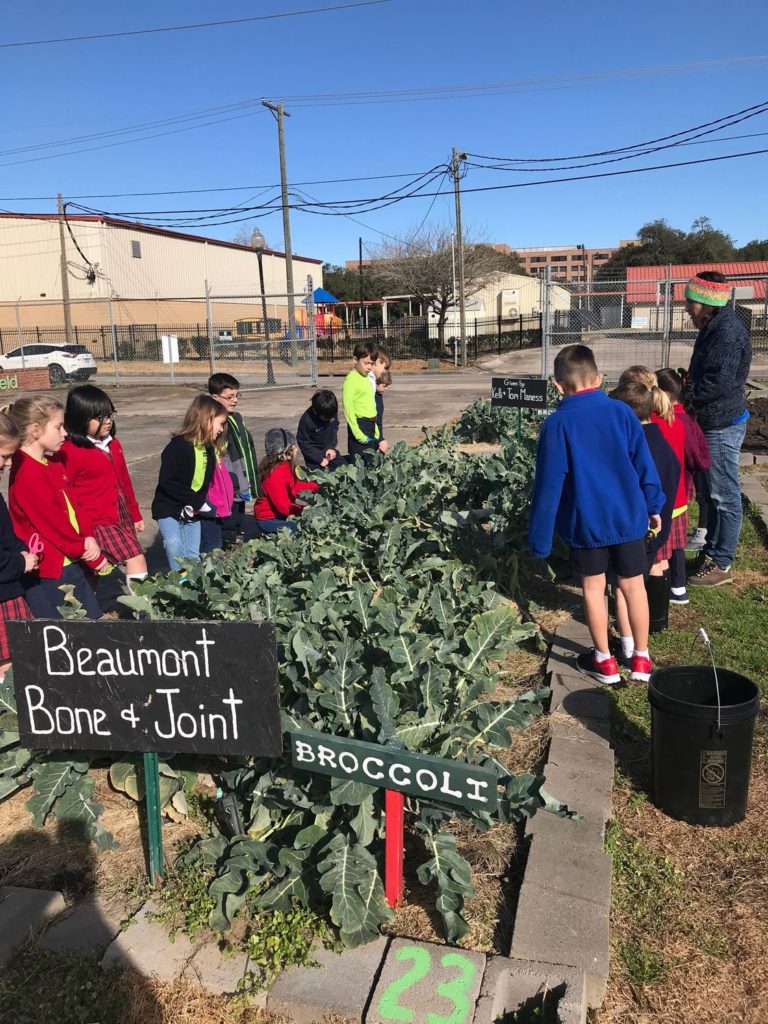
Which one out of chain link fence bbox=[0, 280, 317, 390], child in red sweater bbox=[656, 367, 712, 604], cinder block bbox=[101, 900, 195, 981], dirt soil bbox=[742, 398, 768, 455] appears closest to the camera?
cinder block bbox=[101, 900, 195, 981]

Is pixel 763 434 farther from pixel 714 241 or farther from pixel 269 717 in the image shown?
pixel 714 241

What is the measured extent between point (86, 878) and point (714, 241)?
81857mm

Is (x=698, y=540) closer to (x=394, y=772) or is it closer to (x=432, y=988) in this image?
(x=394, y=772)

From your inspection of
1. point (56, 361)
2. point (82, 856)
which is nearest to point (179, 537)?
point (82, 856)

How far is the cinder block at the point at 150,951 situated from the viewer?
7.88 feet

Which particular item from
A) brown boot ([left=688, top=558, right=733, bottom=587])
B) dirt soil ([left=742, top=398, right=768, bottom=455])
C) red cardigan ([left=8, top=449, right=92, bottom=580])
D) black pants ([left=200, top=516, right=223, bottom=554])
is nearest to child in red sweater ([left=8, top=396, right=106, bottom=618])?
red cardigan ([left=8, top=449, right=92, bottom=580])

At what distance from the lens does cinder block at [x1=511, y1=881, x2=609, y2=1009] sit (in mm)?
2289

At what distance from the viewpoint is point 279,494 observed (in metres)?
6.35

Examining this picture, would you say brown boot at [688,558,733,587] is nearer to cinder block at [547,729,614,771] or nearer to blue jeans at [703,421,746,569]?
blue jeans at [703,421,746,569]

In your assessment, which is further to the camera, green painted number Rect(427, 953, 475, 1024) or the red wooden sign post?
the red wooden sign post

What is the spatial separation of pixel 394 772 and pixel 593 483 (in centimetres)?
195

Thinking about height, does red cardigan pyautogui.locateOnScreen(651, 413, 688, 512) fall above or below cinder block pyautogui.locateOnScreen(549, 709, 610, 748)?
above

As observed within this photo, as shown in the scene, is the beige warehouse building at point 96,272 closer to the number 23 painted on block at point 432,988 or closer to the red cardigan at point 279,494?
the red cardigan at point 279,494

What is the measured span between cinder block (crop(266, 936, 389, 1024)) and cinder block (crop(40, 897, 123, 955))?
0.61 metres
